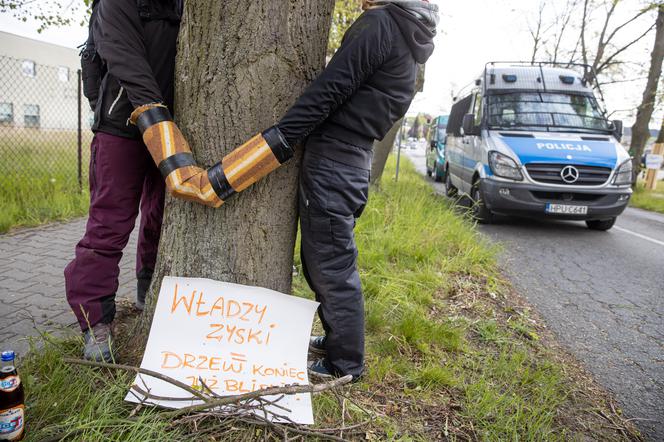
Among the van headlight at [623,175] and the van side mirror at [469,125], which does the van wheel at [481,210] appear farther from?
the van headlight at [623,175]

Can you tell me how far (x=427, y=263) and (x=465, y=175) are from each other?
4124 millimetres

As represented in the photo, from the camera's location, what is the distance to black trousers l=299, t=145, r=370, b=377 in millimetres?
1945

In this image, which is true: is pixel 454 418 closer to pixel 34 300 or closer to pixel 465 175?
pixel 34 300

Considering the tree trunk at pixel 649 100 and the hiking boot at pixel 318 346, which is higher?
the tree trunk at pixel 649 100

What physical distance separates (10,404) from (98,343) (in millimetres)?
511

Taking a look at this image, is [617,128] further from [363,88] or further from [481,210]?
[363,88]

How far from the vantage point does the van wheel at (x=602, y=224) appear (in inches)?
276

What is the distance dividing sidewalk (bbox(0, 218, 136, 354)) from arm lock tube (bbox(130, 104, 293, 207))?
3.52 feet

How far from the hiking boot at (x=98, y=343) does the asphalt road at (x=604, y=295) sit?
2415mm

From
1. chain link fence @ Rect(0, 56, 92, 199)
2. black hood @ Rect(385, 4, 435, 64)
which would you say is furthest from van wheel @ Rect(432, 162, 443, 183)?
black hood @ Rect(385, 4, 435, 64)

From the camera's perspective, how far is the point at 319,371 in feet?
7.04

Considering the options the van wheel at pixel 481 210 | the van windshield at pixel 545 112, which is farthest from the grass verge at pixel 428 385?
the van windshield at pixel 545 112

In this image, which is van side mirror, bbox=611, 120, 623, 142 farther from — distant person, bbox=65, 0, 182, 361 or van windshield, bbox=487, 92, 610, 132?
distant person, bbox=65, 0, 182, 361

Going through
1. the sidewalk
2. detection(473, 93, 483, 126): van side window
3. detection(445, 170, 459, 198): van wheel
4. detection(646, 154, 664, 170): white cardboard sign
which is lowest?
the sidewalk
